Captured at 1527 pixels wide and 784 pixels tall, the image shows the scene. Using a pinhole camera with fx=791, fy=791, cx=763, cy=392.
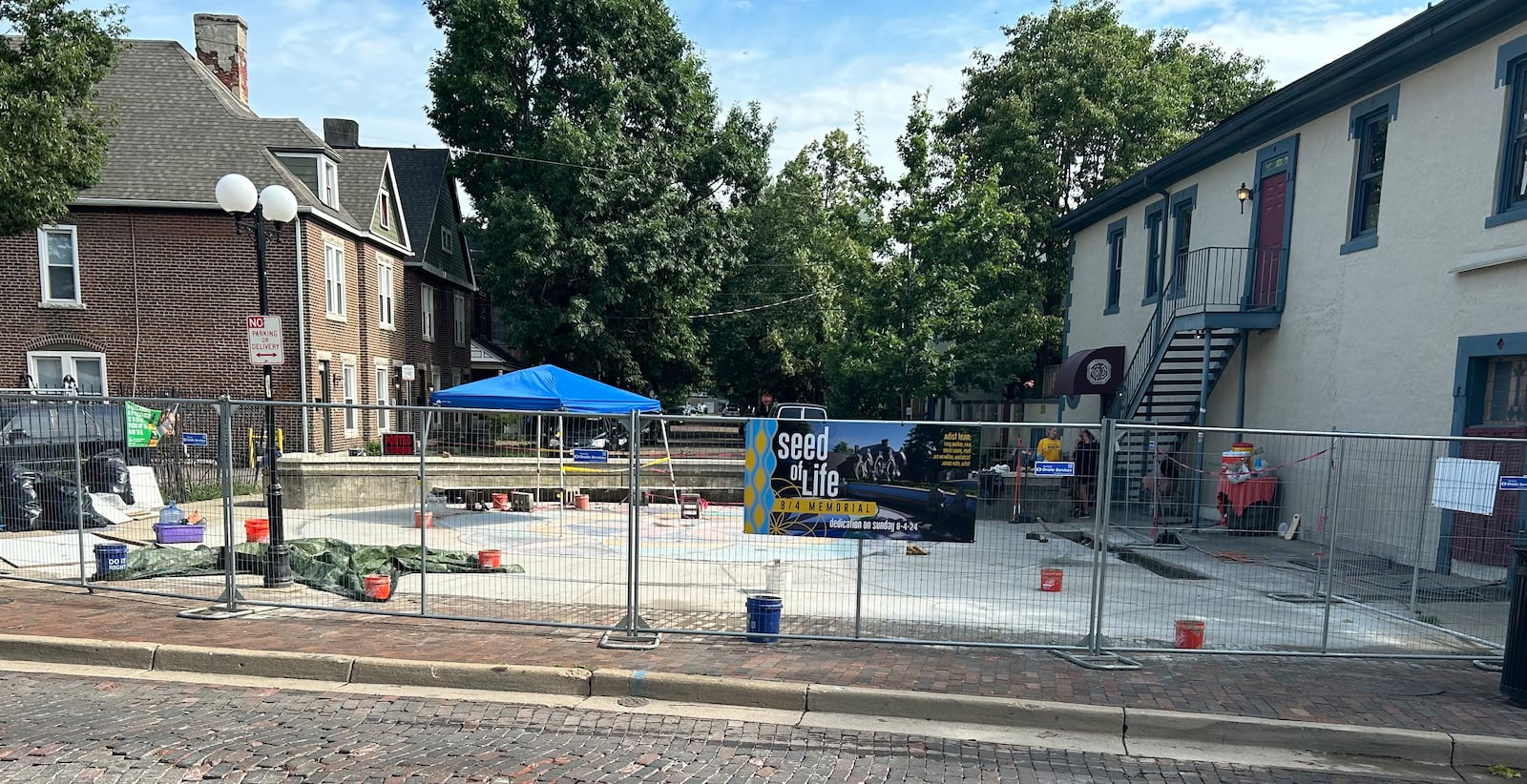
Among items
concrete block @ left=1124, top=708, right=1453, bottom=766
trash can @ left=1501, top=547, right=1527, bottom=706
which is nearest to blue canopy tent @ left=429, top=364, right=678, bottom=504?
concrete block @ left=1124, top=708, right=1453, bottom=766

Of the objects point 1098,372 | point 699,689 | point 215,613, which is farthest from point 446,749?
point 1098,372

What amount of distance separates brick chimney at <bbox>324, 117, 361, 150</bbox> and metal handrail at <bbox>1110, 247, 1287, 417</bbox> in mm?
27291

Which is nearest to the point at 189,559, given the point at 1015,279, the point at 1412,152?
the point at 1412,152

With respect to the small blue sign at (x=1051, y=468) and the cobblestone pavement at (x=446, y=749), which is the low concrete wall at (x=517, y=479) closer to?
the cobblestone pavement at (x=446, y=749)

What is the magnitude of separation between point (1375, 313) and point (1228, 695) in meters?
8.32

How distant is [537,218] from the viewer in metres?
23.5

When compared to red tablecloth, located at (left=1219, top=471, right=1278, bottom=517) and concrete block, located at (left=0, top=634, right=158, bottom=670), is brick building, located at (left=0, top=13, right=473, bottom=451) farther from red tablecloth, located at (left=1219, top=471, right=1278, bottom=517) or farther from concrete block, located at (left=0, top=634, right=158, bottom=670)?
red tablecloth, located at (left=1219, top=471, right=1278, bottom=517)

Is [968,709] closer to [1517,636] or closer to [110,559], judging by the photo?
[1517,636]

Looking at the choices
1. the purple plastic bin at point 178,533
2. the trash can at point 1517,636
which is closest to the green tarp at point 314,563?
the purple plastic bin at point 178,533

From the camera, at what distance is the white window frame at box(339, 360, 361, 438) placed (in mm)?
21697

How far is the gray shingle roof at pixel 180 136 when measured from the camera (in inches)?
760

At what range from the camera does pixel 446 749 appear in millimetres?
4754

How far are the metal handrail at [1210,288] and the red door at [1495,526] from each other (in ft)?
20.1

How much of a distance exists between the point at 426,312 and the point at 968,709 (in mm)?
27223
